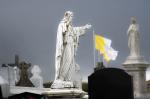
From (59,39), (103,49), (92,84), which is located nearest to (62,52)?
(59,39)

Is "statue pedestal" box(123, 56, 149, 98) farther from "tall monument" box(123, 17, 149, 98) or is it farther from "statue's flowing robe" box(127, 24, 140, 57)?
"statue's flowing robe" box(127, 24, 140, 57)

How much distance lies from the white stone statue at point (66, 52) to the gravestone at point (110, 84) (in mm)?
11251

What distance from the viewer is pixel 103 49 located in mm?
34625

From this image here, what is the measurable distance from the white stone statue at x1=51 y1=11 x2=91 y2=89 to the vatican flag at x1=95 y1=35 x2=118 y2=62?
13.6 m

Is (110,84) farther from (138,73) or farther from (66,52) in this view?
(138,73)

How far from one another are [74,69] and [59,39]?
1312 millimetres

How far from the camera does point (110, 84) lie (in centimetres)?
826

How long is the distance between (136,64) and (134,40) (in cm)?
337

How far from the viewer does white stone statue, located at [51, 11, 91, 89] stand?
1966cm

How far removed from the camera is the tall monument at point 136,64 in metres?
45.8

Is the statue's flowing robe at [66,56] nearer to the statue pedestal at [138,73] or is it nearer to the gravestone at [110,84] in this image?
the gravestone at [110,84]

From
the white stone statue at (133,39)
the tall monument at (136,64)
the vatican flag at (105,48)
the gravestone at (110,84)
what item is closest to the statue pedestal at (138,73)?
the tall monument at (136,64)

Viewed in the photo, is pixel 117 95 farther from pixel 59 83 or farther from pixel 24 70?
pixel 24 70

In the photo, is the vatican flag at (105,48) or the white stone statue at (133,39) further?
the white stone statue at (133,39)
